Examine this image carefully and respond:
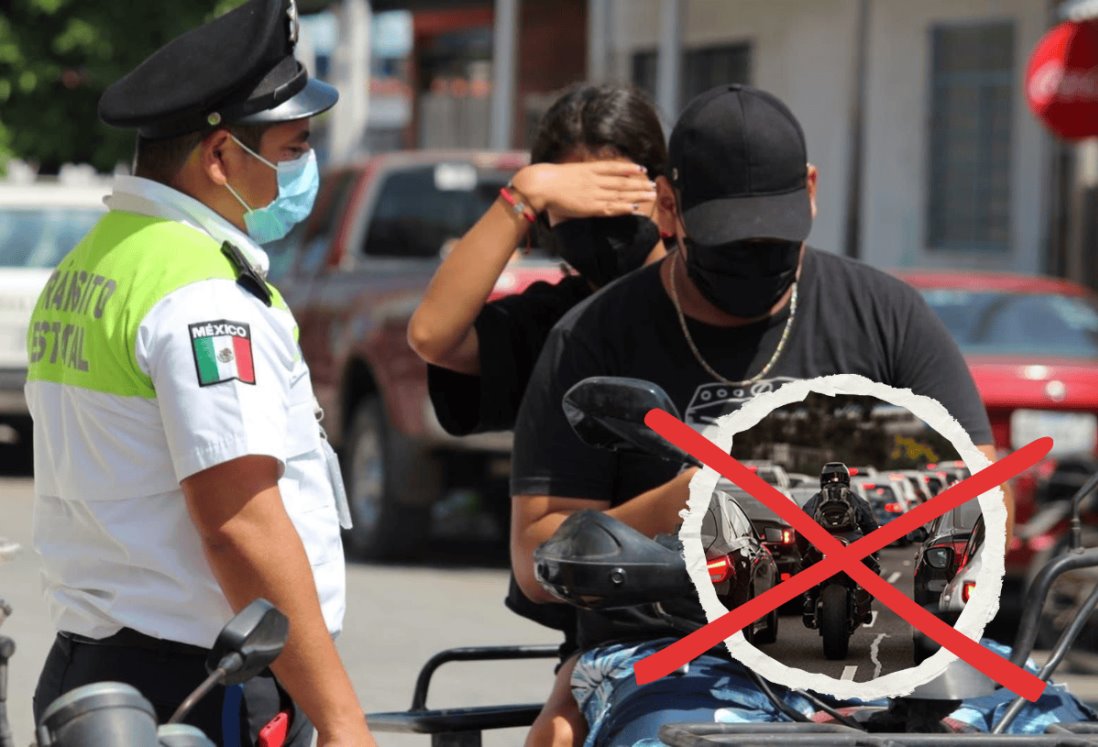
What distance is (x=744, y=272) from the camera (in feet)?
9.94

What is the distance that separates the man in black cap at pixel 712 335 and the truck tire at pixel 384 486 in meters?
7.28

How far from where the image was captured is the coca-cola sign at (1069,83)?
13.6 meters

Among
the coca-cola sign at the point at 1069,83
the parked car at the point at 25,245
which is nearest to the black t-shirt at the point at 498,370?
the coca-cola sign at the point at 1069,83

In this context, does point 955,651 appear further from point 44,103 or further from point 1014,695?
point 44,103

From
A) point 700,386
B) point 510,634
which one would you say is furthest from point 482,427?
point 510,634

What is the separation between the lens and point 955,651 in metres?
2.36

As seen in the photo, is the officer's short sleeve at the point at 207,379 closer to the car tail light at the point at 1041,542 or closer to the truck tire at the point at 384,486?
the car tail light at the point at 1041,542

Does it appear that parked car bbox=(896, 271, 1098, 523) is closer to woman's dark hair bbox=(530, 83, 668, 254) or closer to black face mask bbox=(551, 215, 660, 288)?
woman's dark hair bbox=(530, 83, 668, 254)

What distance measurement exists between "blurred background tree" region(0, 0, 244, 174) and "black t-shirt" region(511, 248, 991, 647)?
64.4ft

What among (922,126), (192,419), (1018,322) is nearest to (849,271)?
(192,419)

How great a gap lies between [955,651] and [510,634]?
6.51m

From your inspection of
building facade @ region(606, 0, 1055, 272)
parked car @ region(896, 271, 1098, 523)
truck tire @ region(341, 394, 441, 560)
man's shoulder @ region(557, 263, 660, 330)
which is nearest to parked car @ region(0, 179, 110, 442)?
truck tire @ region(341, 394, 441, 560)

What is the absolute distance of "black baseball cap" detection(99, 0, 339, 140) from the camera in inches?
119

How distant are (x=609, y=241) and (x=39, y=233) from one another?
1236 cm
